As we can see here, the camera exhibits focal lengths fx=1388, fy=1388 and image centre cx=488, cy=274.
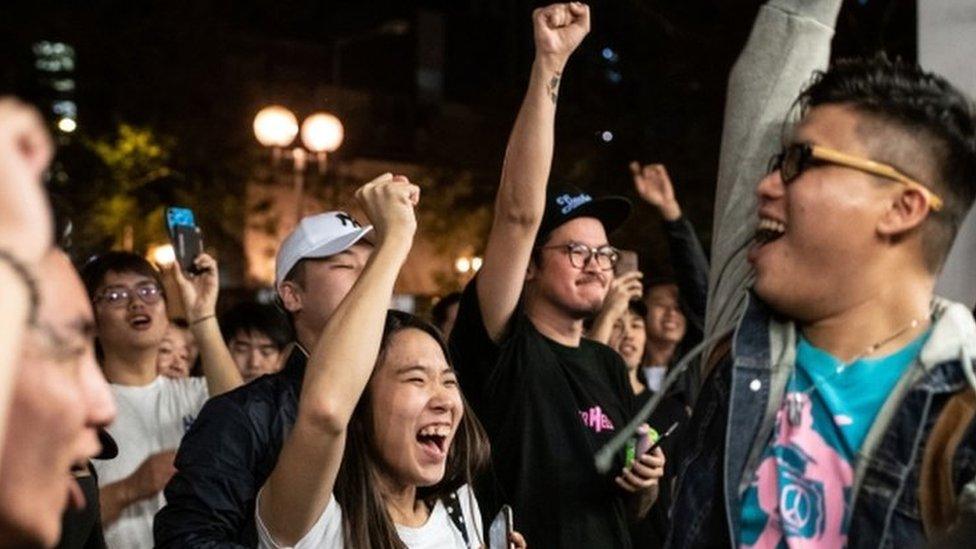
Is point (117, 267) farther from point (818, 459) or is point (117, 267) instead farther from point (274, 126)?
point (274, 126)

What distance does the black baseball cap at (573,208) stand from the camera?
16.8 ft

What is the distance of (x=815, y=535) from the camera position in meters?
2.48

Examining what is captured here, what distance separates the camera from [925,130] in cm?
256

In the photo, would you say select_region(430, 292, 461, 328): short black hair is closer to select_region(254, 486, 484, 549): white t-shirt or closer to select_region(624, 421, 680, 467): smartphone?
select_region(624, 421, 680, 467): smartphone

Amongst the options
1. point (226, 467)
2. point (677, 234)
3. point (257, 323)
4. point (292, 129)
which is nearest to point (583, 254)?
point (677, 234)

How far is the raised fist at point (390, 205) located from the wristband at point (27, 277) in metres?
1.82

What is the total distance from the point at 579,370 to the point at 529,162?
95 centimetres

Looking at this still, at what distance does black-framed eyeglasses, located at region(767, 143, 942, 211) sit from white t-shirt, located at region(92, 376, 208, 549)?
3.62 metres

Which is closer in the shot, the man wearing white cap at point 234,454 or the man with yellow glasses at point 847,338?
the man with yellow glasses at point 847,338

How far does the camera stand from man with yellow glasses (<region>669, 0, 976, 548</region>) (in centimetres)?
243

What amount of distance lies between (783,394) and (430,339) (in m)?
1.47

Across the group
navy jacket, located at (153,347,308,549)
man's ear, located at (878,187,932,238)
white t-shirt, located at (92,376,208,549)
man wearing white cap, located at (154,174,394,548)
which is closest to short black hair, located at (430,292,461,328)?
white t-shirt, located at (92,376,208,549)

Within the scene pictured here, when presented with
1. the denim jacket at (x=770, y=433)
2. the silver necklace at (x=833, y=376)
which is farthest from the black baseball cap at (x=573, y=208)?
the silver necklace at (x=833, y=376)

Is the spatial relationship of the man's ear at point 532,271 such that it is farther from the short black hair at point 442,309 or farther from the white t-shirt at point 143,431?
the short black hair at point 442,309
